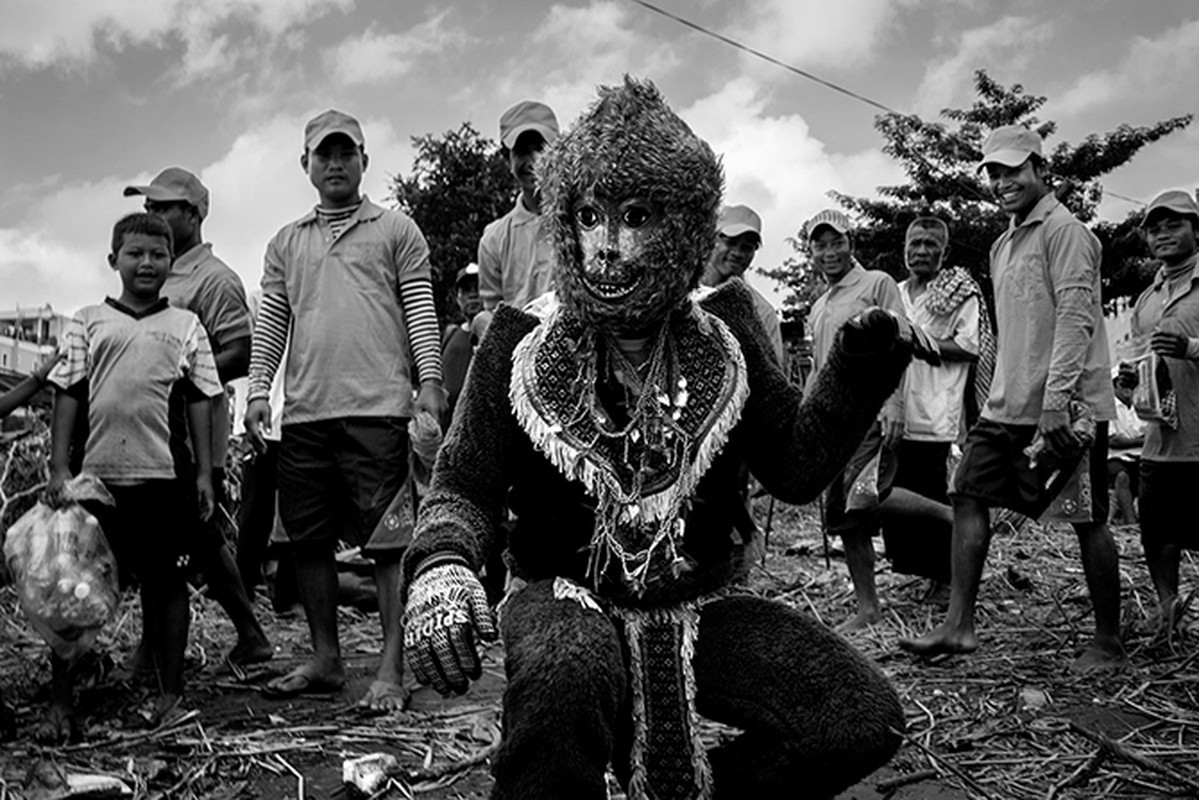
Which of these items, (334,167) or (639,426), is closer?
(639,426)

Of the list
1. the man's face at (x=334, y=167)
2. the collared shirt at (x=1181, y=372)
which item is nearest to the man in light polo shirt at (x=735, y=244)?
the collared shirt at (x=1181, y=372)

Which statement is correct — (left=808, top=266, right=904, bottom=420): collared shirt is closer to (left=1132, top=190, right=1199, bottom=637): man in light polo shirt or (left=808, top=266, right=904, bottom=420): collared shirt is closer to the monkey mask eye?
(left=1132, top=190, right=1199, bottom=637): man in light polo shirt

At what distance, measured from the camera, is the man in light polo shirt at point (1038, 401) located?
15.1 feet

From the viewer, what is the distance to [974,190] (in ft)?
97.2

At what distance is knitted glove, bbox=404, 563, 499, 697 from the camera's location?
2217 mm

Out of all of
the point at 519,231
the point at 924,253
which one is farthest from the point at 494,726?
the point at 924,253

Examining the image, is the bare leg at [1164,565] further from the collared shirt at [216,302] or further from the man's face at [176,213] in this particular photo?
the man's face at [176,213]

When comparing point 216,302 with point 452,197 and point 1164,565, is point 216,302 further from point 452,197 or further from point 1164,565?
point 452,197

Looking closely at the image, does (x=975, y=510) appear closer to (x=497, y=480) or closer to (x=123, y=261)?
(x=497, y=480)

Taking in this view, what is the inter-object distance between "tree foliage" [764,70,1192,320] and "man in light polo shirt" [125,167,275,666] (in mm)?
24289

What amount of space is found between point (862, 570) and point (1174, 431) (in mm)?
1634

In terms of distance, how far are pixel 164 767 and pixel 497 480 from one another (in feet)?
5.85

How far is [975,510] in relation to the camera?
4.90m

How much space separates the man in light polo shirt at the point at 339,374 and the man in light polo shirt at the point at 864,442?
2125 mm
